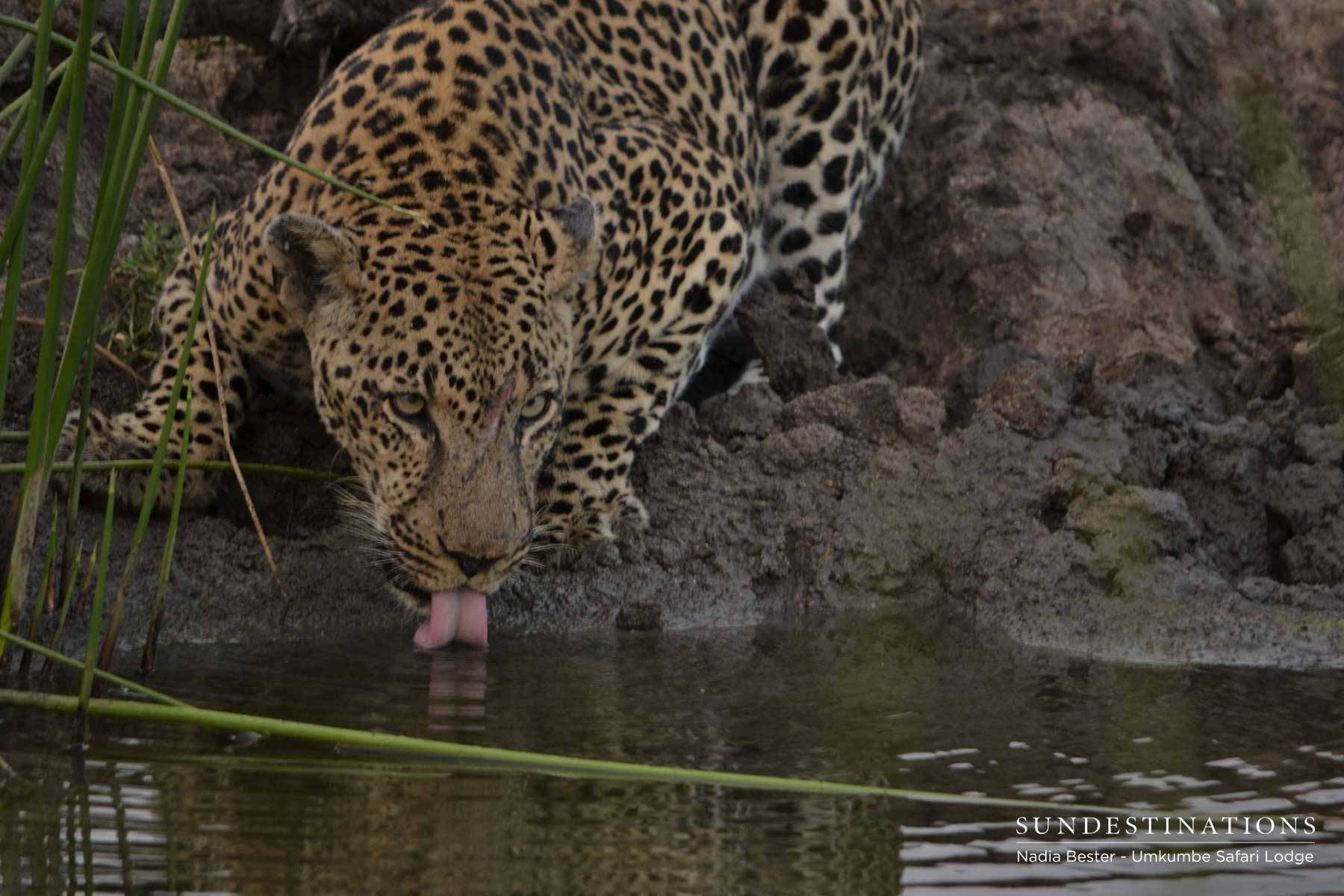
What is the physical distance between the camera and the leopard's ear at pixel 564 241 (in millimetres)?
6777

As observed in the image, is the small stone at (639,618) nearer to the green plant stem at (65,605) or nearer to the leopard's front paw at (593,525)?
the leopard's front paw at (593,525)

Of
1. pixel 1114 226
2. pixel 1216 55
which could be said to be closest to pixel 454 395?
pixel 1114 226

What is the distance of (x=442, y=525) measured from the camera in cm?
623

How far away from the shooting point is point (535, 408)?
6598 mm

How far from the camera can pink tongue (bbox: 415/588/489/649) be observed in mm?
6453

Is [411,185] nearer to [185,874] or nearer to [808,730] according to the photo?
[808,730]

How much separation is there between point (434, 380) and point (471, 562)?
59cm

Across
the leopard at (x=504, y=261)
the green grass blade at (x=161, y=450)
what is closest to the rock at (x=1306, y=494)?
the leopard at (x=504, y=261)

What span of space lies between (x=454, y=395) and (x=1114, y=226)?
4833mm

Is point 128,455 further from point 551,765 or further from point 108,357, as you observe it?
point 551,765

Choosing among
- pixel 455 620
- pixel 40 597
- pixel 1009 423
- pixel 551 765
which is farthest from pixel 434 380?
pixel 1009 423

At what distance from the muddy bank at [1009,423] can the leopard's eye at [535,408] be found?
81 cm

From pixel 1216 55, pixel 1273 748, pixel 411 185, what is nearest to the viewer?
pixel 1273 748

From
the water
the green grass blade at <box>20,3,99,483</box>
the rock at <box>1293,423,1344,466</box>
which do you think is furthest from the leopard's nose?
the rock at <box>1293,423,1344,466</box>
